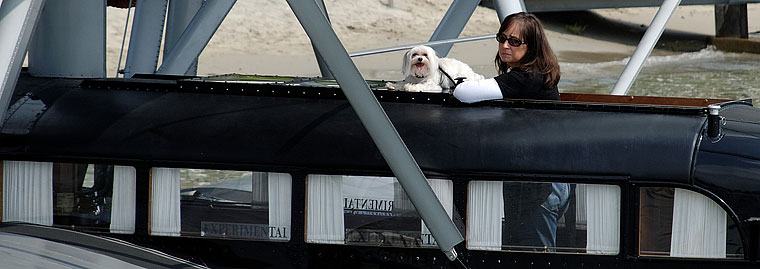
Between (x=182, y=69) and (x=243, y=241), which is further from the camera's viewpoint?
(x=182, y=69)

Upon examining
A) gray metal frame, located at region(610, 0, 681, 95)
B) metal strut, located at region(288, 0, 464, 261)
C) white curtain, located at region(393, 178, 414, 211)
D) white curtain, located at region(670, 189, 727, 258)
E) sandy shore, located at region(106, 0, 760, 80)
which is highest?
sandy shore, located at region(106, 0, 760, 80)

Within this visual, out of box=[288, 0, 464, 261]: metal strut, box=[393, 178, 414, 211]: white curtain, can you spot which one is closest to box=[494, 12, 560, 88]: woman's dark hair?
box=[393, 178, 414, 211]: white curtain

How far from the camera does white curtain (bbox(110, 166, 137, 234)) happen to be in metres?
7.18

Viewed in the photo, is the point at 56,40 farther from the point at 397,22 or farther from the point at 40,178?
the point at 397,22

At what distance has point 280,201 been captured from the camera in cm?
702

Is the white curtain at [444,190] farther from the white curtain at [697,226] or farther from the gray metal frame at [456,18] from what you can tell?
the gray metal frame at [456,18]

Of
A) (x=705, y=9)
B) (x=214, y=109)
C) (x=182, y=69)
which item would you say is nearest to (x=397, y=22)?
(x=705, y=9)

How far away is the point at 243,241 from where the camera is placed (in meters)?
7.13

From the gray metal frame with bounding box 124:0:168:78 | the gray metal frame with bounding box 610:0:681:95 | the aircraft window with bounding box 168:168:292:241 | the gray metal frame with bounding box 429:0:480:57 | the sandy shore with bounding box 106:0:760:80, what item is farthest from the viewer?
the sandy shore with bounding box 106:0:760:80

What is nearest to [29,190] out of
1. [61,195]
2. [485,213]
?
[61,195]

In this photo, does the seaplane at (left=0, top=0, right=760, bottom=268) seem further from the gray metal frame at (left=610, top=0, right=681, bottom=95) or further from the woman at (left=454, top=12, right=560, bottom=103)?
the gray metal frame at (left=610, top=0, right=681, bottom=95)

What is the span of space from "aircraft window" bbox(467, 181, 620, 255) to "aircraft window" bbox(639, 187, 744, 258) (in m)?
0.20

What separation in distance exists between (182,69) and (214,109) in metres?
2.89

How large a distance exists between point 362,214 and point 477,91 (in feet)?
3.77
